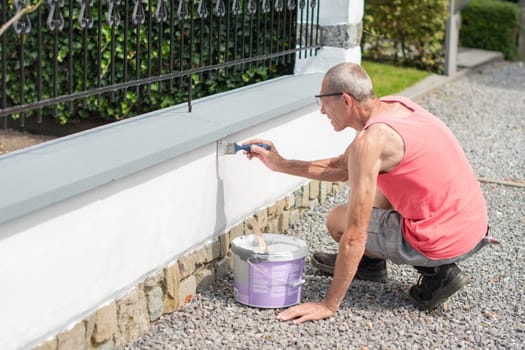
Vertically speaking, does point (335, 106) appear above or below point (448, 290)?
above

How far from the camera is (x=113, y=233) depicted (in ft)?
11.5

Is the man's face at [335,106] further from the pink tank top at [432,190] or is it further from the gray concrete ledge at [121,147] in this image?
the gray concrete ledge at [121,147]

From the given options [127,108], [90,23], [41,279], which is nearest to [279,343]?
[41,279]

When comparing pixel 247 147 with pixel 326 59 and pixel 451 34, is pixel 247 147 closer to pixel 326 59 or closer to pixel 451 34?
pixel 326 59

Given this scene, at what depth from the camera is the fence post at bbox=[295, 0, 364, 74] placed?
5.73m

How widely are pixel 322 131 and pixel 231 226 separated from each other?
1.32 metres

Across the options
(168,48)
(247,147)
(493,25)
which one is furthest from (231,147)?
(493,25)

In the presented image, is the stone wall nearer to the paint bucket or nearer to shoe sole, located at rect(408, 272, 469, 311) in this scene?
the paint bucket

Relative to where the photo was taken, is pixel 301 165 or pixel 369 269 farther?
pixel 369 269

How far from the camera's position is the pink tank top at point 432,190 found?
3906 millimetres

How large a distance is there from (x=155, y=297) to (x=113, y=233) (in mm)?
485

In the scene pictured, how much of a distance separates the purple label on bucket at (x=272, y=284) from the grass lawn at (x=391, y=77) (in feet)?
17.4

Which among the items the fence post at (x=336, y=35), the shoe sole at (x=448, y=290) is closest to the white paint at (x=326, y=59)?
the fence post at (x=336, y=35)

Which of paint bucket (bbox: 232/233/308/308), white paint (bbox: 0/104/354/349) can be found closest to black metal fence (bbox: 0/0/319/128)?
white paint (bbox: 0/104/354/349)
